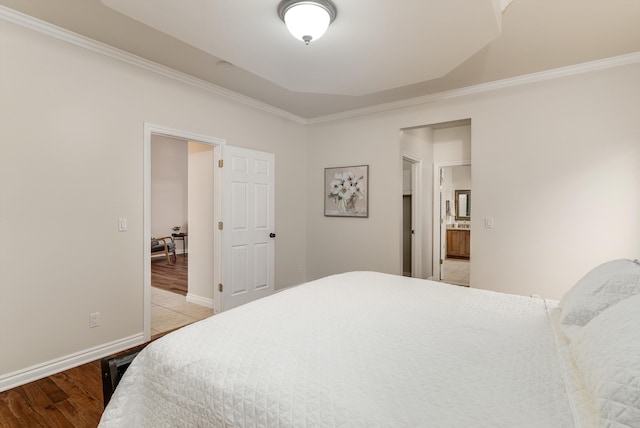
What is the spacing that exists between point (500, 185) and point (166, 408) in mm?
3543

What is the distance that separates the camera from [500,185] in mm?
3426

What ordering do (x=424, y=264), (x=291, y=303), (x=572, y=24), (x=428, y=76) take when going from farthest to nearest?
(x=424, y=264)
(x=428, y=76)
(x=572, y=24)
(x=291, y=303)

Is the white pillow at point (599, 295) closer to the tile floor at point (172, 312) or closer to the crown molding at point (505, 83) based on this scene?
the crown molding at point (505, 83)

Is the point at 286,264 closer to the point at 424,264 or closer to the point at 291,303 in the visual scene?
the point at 424,264

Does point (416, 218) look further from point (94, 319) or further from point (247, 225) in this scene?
point (94, 319)

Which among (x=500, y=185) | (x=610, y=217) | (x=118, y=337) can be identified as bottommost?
(x=118, y=337)

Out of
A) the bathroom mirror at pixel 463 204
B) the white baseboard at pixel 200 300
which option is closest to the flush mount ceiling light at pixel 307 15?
the white baseboard at pixel 200 300

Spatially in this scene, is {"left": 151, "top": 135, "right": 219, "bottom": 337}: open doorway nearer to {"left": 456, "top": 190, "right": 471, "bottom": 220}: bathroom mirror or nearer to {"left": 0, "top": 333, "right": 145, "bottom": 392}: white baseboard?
{"left": 0, "top": 333, "right": 145, "bottom": 392}: white baseboard

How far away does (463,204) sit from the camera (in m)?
8.33

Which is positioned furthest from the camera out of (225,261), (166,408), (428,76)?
(225,261)

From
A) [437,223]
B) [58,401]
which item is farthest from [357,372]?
[437,223]

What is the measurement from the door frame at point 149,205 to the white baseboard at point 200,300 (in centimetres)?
37

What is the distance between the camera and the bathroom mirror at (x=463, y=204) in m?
8.29

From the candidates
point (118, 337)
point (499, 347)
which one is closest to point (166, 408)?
point (499, 347)
